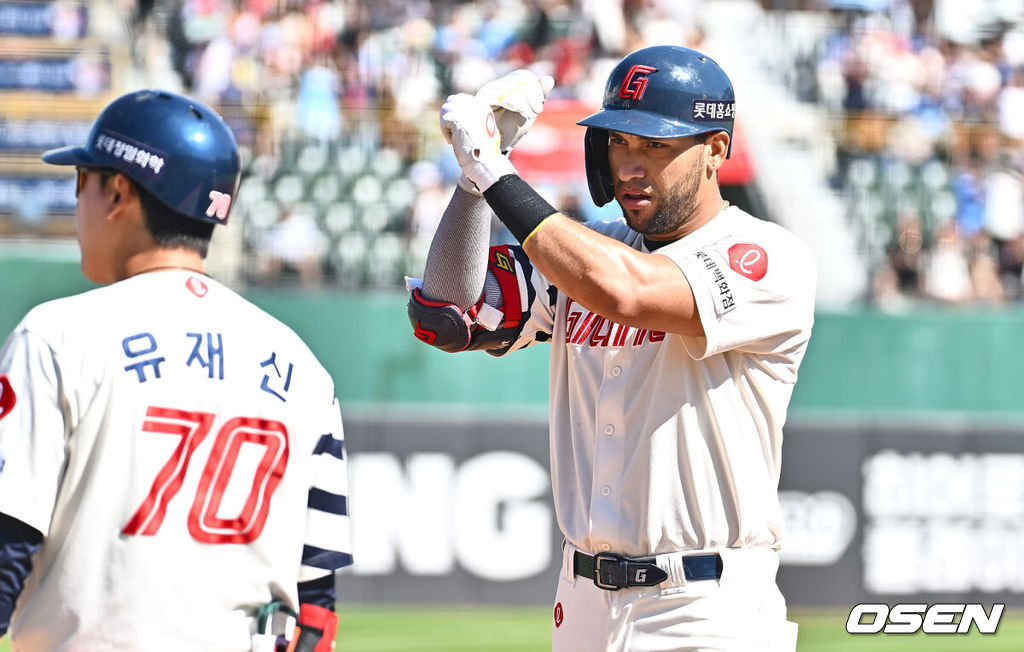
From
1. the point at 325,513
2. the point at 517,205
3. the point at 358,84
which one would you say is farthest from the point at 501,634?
the point at 325,513

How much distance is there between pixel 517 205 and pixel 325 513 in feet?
2.92

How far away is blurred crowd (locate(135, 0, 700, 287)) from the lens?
12.4 m

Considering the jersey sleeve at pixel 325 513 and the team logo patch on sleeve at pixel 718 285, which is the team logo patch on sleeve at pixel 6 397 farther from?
the team logo patch on sleeve at pixel 718 285

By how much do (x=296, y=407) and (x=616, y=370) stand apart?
3.14 feet

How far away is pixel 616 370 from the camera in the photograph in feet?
11.9

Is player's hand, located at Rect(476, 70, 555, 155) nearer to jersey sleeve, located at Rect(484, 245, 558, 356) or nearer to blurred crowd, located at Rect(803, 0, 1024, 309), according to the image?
jersey sleeve, located at Rect(484, 245, 558, 356)

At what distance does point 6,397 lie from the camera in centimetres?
269

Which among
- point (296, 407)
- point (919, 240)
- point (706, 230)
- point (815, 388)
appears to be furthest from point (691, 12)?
point (296, 407)

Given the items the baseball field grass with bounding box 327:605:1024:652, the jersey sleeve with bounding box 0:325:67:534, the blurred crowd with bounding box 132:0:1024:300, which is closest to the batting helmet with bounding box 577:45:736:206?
the jersey sleeve with bounding box 0:325:67:534

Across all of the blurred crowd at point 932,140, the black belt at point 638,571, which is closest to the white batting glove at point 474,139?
the black belt at point 638,571

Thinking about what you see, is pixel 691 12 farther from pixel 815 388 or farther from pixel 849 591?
pixel 849 591

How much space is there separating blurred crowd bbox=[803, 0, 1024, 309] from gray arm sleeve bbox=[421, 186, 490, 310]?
936cm

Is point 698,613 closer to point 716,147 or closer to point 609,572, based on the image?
point 609,572

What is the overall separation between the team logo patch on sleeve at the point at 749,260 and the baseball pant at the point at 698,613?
691 millimetres
